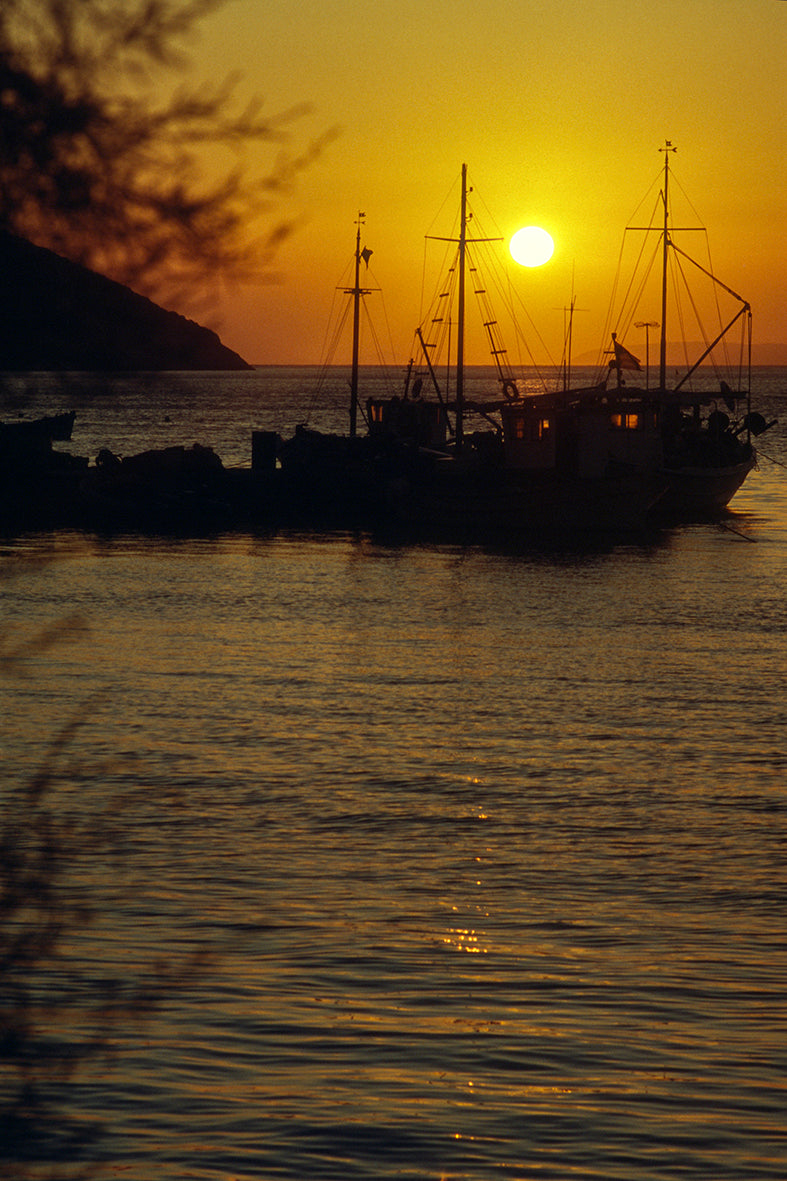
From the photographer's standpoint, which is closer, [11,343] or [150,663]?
[11,343]

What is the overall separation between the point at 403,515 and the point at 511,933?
164 feet

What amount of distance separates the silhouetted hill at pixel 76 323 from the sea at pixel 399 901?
146 millimetres

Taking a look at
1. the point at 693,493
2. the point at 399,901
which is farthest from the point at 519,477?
the point at 399,901

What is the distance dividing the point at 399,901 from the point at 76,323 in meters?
10.0

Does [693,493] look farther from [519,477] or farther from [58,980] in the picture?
[58,980]

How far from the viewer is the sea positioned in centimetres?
895

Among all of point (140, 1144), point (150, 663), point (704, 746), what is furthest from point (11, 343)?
point (150, 663)

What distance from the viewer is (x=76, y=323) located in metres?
4.41

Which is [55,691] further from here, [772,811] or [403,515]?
[403,515]

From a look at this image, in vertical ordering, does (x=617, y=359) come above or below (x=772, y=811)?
above

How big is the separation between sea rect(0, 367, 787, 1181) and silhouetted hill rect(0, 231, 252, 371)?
146mm

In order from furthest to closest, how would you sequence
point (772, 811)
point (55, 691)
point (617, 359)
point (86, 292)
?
point (617, 359)
point (55, 691)
point (772, 811)
point (86, 292)

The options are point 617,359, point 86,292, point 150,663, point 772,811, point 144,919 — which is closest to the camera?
point 86,292

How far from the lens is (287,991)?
1124 centimetres
